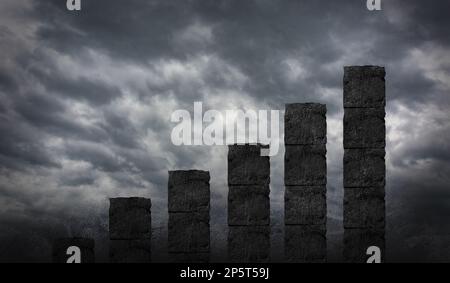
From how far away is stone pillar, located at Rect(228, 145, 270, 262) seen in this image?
16.1 meters

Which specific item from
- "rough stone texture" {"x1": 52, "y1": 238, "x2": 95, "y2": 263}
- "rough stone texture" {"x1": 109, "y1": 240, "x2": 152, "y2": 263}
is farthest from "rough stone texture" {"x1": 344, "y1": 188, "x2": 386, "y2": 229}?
"rough stone texture" {"x1": 52, "y1": 238, "x2": 95, "y2": 263}

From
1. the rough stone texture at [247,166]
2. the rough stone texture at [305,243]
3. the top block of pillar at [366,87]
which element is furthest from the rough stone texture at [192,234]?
the top block of pillar at [366,87]

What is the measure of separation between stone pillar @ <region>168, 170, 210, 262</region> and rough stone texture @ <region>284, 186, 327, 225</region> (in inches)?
81.1

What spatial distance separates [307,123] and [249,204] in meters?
2.42

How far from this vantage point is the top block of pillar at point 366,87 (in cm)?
1596

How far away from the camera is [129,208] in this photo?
16750 millimetres

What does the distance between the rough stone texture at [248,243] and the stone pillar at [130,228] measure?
88.6 inches

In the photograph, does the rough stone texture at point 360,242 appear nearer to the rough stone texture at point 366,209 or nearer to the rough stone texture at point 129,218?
the rough stone texture at point 366,209

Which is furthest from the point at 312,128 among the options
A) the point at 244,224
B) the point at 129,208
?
the point at 129,208

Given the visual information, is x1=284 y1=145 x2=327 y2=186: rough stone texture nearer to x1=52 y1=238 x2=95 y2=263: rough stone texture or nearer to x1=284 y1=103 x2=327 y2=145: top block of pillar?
x1=284 y1=103 x2=327 y2=145: top block of pillar

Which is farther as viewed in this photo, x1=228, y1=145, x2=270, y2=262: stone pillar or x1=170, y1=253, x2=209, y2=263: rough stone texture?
x1=170, y1=253, x2=209, y2=263: rough stone texture

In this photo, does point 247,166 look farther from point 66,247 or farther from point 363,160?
point 66,247

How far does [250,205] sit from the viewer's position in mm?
16141
